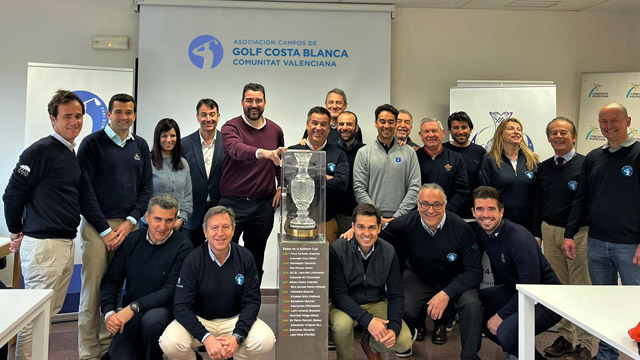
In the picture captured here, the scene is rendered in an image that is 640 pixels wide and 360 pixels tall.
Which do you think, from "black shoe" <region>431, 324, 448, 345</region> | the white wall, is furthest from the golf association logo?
"black shoe" <region>431, 324, 448, 345</region>

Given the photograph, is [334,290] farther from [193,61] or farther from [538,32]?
[538,32]

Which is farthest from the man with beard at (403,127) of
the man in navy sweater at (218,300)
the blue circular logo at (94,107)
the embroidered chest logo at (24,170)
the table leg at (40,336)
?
the blue circular logo at (94,107)

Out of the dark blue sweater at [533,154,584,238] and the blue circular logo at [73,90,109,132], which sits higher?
the blue circular logo at [73,90,109,132]

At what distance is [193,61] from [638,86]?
473 cm

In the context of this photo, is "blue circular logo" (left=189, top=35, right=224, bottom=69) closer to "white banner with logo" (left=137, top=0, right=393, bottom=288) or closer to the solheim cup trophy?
"white banner with logo" (left=137, top=0, right=393, bottom=288)

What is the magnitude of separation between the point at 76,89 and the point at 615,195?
452 centimetres

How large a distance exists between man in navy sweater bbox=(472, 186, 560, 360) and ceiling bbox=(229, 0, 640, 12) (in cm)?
288

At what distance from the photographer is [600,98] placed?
16.8ft

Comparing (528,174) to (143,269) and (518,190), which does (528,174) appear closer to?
(518,190)

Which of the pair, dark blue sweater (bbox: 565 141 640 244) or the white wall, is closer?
dark blue sweater (bbox: 565 141 640 244)

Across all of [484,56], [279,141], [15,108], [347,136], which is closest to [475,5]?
[484,56]

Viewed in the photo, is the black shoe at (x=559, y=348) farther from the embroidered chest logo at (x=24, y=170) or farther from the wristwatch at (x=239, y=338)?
the embroidered chest logo at (x=24, y=170)

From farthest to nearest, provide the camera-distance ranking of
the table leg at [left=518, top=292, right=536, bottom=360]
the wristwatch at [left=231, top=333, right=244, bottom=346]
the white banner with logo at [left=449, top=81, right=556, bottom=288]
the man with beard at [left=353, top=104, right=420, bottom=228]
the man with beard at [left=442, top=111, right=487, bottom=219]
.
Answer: the white banner with logo at [left=449, top=81, right=556, bottom=288]
the man with beard at [left=442, top=111, right=487, bottom=219]
the man with beard at [left=353, top=104, right=420, bottom=228]
the wristwatch at [left=231, top=333, right=244, bottom=346]
the table leg at [left=518, top=292, right=536, bottom=360]

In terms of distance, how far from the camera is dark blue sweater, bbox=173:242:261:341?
255 cm
